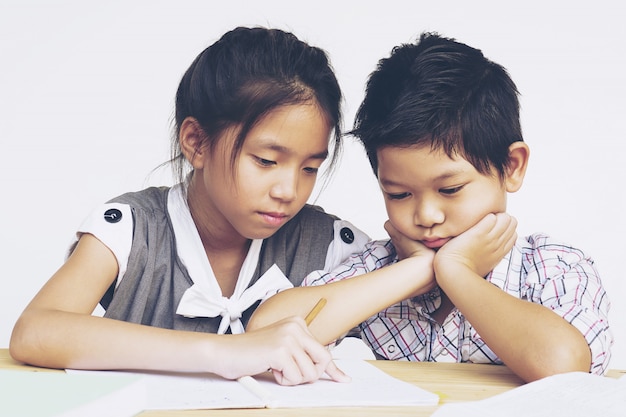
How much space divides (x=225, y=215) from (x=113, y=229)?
166mm

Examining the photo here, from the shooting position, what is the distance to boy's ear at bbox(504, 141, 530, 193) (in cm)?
123

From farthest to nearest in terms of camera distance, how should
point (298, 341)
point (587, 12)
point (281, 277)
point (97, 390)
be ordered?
point (587, 12) < point (281, 277) < point (298, 341) < point (97, 390)

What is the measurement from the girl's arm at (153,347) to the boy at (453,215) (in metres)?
0.23

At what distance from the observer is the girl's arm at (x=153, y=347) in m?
0.92

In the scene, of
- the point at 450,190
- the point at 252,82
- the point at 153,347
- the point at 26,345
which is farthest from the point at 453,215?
the point at 26,345

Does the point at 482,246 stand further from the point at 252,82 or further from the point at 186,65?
the point at 186,65

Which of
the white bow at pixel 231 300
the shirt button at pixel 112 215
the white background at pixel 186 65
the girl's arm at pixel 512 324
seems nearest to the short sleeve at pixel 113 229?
the shirt button at pixel 112 215

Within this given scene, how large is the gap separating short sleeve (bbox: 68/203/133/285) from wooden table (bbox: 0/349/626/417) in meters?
0.19

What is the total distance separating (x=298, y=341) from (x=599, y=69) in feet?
5.02

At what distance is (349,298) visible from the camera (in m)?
1.16

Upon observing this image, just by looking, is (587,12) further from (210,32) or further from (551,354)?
(551,354)

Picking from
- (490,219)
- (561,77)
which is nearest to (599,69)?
(561,77)

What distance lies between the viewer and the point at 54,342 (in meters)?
1.00

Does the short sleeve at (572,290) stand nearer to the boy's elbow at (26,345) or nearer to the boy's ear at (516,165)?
the boy's ear at (516,165)
